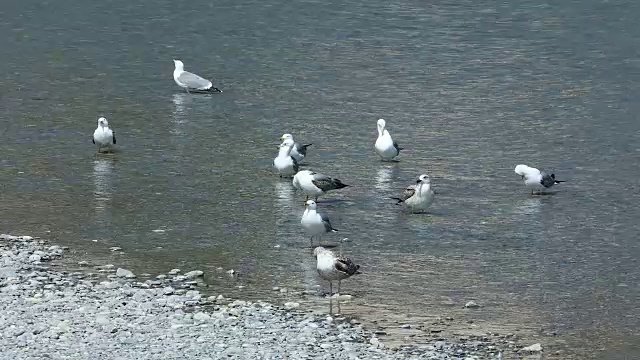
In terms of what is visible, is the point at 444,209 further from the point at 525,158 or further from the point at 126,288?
the point at 126,288

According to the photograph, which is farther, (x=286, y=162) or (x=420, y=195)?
(x=286, y=162)

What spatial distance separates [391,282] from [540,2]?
69.2 feet

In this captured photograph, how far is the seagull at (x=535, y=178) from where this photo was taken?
19016mm

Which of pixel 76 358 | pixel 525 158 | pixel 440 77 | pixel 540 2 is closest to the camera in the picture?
pixel 76 358

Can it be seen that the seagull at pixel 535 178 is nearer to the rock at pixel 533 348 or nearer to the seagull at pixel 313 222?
the seagull at pixel 313 222

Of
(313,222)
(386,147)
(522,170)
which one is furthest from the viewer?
(386,147)

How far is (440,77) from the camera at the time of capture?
88.9ft

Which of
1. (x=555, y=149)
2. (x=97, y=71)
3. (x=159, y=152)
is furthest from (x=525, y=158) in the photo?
(x=97, y=71)

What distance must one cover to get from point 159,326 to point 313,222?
11.0ft

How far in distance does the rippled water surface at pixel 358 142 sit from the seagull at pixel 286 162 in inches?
11.8

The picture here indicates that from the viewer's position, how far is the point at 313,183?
18.3 meters

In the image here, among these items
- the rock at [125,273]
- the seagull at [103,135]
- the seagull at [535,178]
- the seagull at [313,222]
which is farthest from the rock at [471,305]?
the seagull at [103,135]

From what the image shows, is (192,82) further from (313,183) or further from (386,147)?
(313,183)

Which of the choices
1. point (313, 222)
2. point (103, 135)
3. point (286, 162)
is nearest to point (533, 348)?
point (313, 222)
